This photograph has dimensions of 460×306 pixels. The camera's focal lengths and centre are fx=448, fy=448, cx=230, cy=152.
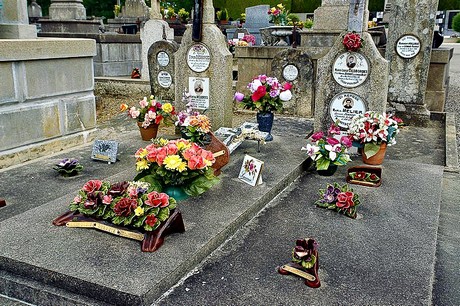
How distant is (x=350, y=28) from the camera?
520cm

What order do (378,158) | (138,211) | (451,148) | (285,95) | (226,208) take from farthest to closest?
(451,148) < (285,95) < (378,158) < (226,208) < (138,211)

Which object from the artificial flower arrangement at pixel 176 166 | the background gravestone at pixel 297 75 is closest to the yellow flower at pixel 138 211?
the artificial flower arrangement at pixel 176 166

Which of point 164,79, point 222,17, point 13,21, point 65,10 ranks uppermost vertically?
point 222,17

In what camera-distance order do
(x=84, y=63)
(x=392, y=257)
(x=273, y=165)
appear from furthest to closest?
(x=84, y=63) → (x=273, y=165) → (x=392, y=257)

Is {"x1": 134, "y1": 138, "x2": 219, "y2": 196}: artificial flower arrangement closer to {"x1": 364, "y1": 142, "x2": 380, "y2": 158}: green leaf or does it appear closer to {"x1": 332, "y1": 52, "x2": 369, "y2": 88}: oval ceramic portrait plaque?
{"x1": 364, "y1": 142, "x2": 380, "y2": 158}: green leaf

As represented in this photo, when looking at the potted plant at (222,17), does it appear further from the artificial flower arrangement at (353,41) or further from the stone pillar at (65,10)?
the artificial flower arrangement at (353,41)

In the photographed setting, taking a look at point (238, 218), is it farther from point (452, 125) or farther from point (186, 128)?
point (452, 125)

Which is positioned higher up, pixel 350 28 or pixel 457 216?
pixel 350 28

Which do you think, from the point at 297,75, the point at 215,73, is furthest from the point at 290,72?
the point at 215,73

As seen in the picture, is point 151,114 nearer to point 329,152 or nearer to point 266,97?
point 266,97

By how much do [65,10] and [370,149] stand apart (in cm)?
1102

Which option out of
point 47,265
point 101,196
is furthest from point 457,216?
point 47,265

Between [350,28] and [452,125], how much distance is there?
348 centimetres

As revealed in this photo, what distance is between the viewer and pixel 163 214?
8.86ft
